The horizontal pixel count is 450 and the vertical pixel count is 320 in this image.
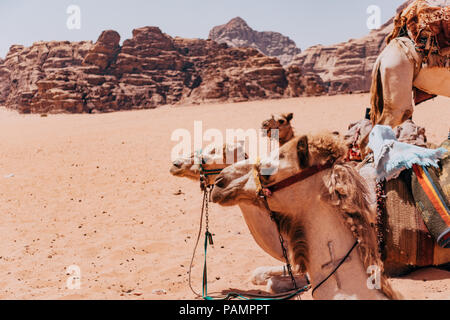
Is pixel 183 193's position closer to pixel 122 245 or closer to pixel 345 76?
pixel 122 245

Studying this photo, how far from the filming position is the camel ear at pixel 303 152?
2.54 meters

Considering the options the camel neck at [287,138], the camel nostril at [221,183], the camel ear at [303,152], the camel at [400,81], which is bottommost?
the camel neck at [287,138]

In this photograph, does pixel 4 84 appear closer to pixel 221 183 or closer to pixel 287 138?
pixel 287 138

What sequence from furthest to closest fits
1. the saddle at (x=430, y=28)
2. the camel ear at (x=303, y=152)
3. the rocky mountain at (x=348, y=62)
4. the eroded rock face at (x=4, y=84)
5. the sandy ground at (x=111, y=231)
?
the rocky mountain at (x=348, y=62) < the eroded rock face at (x=4, y=84) < the sandy ground at (x=111, y=231) < the saddle at (x=430, y=28) < the camel ear at (x=303, y=152)

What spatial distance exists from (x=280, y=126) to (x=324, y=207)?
9.80ft

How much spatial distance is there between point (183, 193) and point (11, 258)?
515 cm

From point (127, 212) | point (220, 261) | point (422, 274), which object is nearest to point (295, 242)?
point (422, 274)

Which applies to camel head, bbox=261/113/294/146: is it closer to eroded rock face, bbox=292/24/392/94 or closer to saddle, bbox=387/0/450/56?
saddle, bbox=387/0/450/56

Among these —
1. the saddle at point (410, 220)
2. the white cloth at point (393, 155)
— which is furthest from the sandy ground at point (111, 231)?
the white cloth at point (393, 155)

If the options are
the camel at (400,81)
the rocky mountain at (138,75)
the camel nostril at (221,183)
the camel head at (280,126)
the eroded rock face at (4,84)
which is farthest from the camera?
the eroded rock face at (4,84)

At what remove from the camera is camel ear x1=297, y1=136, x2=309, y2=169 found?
8.32 feet

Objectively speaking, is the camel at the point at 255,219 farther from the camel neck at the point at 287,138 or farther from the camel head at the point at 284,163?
the camel head at the point at 284,163

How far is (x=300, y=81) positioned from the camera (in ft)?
269

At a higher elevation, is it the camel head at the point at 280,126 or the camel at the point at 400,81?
the camel at the point at 400,81
